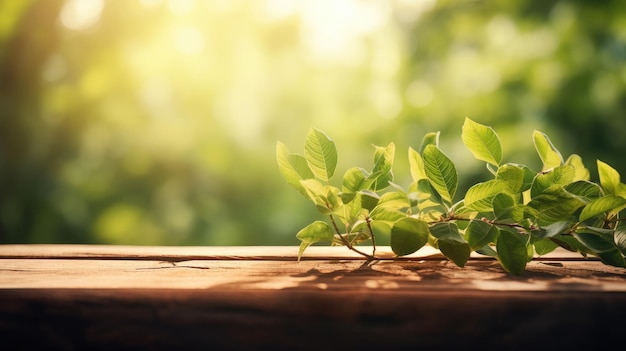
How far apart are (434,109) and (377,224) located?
2.29 meters

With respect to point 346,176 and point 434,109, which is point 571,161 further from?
point 434,109

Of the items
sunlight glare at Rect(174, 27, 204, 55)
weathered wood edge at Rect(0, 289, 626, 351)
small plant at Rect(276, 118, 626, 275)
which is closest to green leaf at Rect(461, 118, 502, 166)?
small plant at Rect(276, 118, 626, 275)

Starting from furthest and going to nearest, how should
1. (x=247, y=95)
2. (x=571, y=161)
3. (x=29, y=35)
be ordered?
(x=247, y=95), (x=29, y=35), (x=571, y=161)

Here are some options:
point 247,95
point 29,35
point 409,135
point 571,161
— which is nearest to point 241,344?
point 571,161

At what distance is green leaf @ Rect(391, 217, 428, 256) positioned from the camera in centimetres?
56

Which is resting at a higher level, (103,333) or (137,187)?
(137,187)

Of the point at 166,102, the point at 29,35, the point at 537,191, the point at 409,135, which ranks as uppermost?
the point at 29,35

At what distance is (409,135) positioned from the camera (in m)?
2.76

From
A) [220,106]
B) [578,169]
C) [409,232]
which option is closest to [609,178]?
[578,169]

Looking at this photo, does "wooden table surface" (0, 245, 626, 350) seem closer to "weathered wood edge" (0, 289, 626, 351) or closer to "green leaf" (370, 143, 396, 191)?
"weathered wood edge" (0, 289, 626, 351)

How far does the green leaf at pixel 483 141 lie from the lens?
60cm

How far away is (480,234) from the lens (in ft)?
1.79

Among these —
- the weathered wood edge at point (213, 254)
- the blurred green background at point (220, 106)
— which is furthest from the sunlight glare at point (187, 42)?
the weathered wood edge at point (213, 254)

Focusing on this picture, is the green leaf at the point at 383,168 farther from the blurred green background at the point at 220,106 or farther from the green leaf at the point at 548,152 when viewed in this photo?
the blurred green background at the point at 220,106
